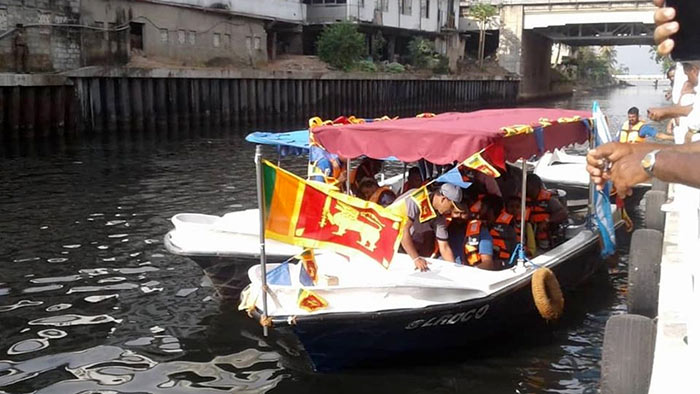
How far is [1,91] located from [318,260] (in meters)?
20.2

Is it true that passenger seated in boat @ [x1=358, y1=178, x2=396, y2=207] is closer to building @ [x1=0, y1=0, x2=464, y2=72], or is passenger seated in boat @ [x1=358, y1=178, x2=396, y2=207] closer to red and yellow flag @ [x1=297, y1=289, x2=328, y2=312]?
red and yellow flag @ [x1=297, y1=289, x2=328, y2=312]

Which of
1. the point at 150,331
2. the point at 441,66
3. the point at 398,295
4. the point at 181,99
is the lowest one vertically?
the point at 150,331

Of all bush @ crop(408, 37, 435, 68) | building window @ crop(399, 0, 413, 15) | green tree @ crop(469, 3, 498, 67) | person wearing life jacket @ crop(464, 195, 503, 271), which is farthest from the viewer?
green tree @ crop(469, 3, 498, 67)

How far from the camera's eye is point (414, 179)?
32.0 ft

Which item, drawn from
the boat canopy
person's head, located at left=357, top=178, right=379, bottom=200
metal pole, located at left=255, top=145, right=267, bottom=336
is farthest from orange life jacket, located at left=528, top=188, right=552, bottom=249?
metal pole, located at left=255, top=145, right=267, bottom=336

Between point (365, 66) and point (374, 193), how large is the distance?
3484 centimetres

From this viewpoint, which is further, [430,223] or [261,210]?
[430,223]

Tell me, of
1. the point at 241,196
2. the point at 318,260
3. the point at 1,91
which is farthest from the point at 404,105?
the point at 318,260

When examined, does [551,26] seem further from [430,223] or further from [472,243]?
[472,243]

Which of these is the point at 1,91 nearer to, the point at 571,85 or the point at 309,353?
the point at 309,353

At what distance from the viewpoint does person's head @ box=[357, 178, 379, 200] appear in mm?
9460

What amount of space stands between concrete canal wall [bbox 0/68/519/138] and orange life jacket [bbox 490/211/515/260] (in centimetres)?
2050

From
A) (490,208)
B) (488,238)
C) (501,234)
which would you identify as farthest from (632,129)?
(488,238)

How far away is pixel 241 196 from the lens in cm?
1608
